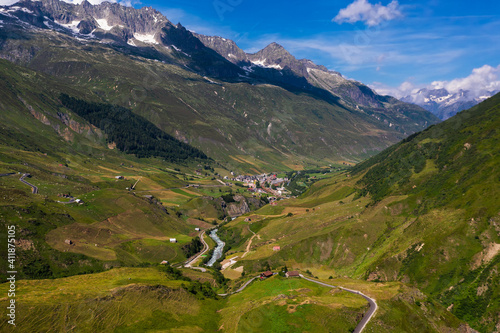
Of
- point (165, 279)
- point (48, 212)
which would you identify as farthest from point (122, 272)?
point (48, 212)

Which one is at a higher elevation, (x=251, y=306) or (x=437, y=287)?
(x=437, y=287)

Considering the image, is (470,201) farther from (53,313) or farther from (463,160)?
(53,313)

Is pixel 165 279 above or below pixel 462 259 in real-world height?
below

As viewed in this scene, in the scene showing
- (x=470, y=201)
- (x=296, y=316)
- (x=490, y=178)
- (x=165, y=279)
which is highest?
(x=490, y=178)

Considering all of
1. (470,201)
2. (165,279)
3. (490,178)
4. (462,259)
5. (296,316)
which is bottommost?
(165,279)

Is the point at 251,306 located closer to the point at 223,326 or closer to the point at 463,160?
the point at 223,326

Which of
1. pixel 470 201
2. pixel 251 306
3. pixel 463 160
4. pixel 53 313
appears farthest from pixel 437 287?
pixel 53 313

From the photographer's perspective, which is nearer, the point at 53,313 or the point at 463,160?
the point at 53,313

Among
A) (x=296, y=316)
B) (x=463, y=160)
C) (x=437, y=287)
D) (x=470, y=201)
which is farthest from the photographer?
(x=463, y=160)

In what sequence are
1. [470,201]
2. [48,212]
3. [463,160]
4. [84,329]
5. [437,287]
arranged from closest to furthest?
[84,329] < [437,287] < [470,201] < [48,212] < [463,160]
